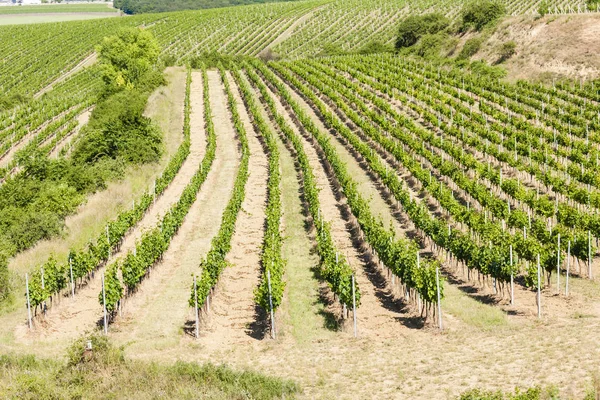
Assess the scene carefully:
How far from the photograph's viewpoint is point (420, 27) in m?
88.6

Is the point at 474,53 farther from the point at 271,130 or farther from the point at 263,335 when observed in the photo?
the point at 263,335

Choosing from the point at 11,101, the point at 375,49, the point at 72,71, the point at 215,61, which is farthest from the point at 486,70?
the point at 72,71

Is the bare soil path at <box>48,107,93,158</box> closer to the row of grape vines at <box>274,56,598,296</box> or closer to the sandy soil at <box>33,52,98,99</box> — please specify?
the row of grape vines at <box>274,56,598,296</box>

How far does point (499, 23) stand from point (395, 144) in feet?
121

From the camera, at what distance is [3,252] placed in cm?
2719

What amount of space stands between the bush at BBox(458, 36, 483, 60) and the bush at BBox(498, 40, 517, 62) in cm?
482

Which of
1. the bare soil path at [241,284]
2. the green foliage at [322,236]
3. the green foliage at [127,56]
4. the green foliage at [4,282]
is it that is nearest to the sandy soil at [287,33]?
the green foliage at [127,56]

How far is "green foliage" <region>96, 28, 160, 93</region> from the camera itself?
77688mm

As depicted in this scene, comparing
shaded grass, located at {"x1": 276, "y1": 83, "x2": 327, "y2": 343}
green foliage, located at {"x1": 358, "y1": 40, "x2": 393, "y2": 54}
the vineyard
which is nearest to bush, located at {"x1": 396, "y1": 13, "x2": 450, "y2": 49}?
green foliage, located at {"x1": 358, "y1": 40, "x2": 393, "y2": 54}

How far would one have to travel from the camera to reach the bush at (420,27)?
88.4 metres

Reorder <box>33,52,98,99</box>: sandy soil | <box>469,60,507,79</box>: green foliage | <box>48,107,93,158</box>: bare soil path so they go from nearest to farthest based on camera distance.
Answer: <box>48,107,93,158</box>: bare soil path < <box>469,60,507,79</box>: green foliage < <box>33,52,98,99</box>: sandy soil

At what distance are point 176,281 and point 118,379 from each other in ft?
31.8

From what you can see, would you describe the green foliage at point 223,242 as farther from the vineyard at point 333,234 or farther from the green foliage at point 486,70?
the green foliage at point 486,70

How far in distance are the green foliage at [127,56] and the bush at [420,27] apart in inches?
1257
